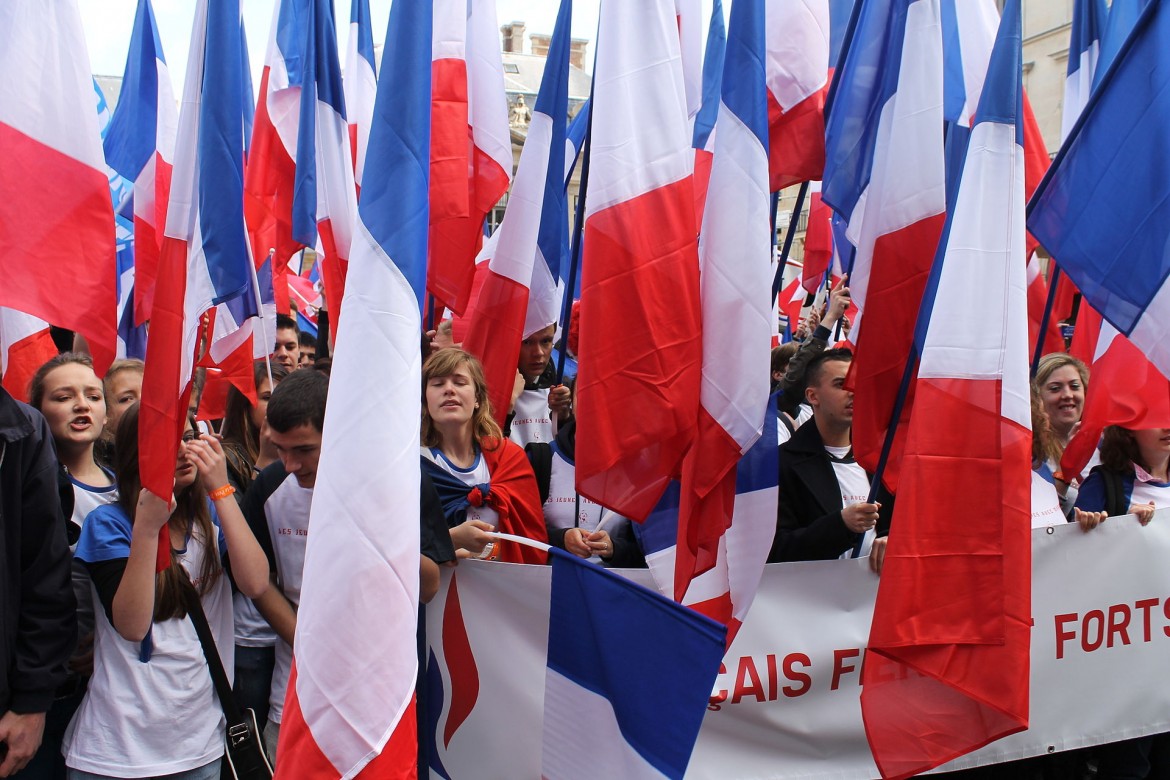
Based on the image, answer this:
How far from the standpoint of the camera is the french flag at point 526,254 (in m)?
4.24

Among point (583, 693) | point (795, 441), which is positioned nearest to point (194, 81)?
point (583, 693)

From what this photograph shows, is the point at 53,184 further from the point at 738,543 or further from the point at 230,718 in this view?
the point at 738,543

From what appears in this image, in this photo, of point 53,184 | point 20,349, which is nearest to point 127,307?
point 20,349

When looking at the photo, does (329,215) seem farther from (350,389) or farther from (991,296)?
(991,296)

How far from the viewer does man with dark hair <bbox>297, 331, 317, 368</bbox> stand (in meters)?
7.06

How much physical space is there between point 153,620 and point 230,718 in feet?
1.10

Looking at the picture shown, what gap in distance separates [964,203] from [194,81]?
216 centimetres

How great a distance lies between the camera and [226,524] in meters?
3.01

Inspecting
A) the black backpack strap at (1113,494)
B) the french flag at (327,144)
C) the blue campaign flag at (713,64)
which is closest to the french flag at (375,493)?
the french flag at (327,144)

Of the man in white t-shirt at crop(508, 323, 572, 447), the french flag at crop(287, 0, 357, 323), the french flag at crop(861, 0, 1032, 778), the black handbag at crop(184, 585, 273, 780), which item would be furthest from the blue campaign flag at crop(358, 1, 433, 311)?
the french flag at crop(287, 0, 357, 323)

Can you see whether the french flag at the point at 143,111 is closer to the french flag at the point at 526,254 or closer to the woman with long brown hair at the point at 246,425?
the woman with long brown hair at the point at 246,425

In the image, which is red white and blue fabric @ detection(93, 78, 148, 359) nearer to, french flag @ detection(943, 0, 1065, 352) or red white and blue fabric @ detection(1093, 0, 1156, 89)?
french flag @ detection(943, 0, 1065, 352)

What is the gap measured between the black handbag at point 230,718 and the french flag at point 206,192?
53 cm

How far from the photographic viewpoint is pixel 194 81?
321cm
